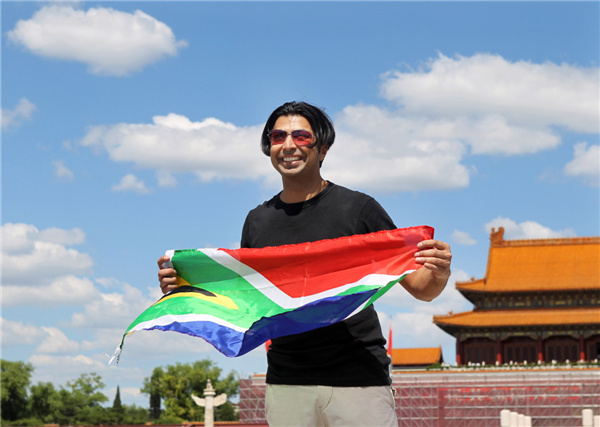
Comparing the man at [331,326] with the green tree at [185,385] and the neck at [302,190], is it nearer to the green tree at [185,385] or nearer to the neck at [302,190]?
the neck at [302,190]

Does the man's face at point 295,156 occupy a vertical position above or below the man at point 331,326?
above

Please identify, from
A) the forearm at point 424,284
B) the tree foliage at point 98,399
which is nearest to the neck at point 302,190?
the forearm at point 424,284

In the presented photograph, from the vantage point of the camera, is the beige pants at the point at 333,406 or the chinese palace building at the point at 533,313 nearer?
the beige pants at the point at 333,406

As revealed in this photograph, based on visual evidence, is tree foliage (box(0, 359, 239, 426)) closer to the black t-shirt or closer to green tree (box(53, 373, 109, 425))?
green tree (box(53, 373, 109, 425))

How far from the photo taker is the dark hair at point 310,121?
3.97 metres

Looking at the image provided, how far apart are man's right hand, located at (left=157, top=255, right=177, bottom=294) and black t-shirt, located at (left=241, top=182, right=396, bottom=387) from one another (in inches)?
17.5

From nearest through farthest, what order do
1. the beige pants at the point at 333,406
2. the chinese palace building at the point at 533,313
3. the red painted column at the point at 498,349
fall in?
the beige pants at the point at 333,406, the chinese palace building at the point at 533,313, the red painted column at the point at 498,349

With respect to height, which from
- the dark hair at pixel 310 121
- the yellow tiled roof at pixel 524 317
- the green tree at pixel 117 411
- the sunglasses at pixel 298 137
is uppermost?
the yellow tiled roof at pixel 524 317

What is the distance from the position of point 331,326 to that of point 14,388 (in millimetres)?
45128

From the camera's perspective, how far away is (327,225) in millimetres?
3863

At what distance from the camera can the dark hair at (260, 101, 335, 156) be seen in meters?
3.97

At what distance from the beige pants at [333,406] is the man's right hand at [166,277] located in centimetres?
81

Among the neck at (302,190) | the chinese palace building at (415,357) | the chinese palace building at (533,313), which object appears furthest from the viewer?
the chinese palace building at (415,357)

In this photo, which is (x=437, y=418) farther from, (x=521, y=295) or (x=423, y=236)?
(x=423, y=236)
